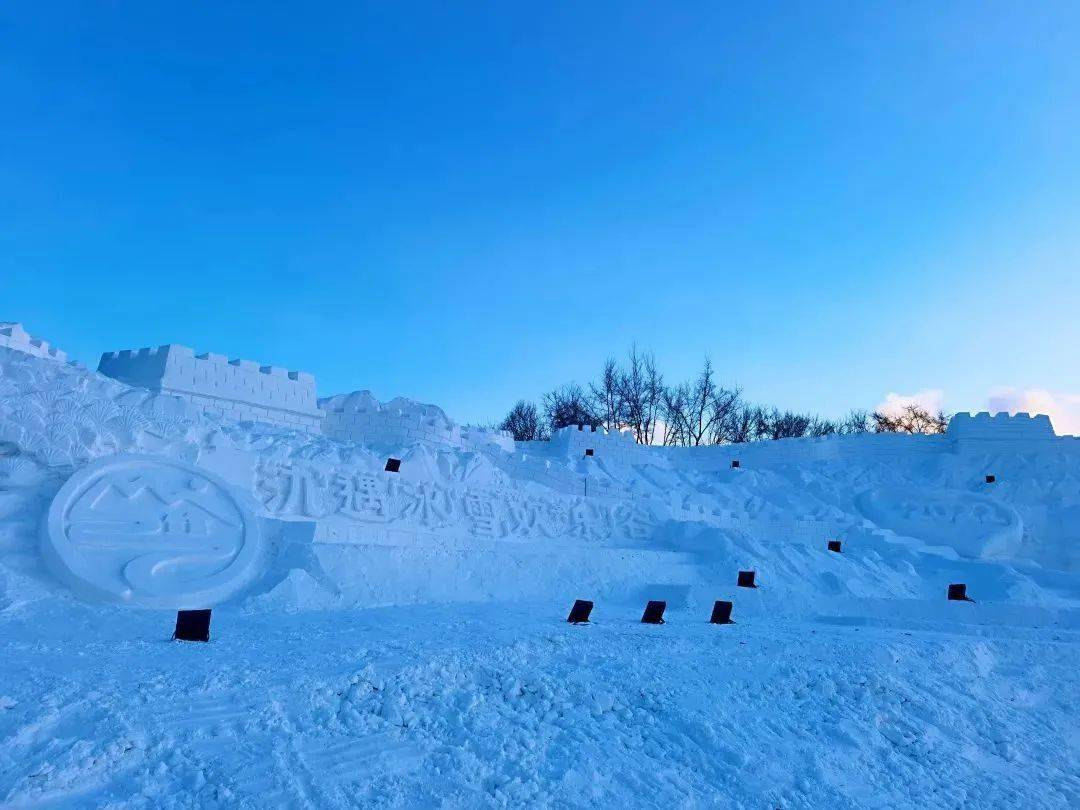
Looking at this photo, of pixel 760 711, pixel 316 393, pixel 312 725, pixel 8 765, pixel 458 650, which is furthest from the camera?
pixel 316 393

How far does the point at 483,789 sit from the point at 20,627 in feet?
10.7

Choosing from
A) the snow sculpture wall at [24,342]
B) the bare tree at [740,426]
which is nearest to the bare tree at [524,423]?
the bare tree at [740,426]

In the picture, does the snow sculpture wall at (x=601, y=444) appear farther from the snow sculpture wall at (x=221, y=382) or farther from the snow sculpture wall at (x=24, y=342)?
the snow sculpture wall at (x=24, y=342)

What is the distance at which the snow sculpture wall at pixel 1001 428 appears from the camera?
17016mm

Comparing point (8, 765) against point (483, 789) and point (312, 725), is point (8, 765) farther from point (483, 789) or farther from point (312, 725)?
point (483, 789)

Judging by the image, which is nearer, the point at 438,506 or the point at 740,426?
the point at 438,506

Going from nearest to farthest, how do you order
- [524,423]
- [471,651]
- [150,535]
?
1. [471,651]
2. [150,535]
3. [524,423]

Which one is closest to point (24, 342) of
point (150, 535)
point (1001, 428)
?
point (150, 535)

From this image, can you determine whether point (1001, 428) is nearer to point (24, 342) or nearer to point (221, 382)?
point (221, 382)

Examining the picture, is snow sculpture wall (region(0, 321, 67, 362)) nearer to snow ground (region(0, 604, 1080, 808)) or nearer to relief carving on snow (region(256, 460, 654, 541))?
relief carving on snow (region(256, 460, 654, 541))

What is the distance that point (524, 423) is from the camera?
38.6 meters

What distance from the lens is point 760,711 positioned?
4.04m

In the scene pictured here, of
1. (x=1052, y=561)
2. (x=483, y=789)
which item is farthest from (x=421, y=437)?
(x=1052, y=561)

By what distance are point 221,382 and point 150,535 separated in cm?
515
